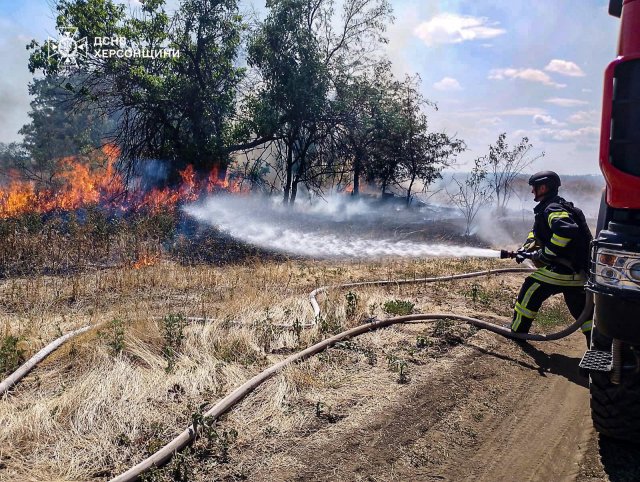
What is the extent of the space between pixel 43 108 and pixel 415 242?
3149cm

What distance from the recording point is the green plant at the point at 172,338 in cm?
451

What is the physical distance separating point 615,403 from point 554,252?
1.79 meters

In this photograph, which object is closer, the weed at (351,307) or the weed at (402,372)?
the weed at (402,372)

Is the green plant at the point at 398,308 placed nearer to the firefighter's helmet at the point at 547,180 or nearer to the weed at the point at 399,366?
the weed at the point at 399,366

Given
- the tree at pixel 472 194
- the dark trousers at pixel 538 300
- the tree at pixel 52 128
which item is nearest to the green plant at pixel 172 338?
the dark trousers at pixel 538 300

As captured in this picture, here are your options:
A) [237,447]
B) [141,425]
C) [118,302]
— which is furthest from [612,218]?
[118,302]

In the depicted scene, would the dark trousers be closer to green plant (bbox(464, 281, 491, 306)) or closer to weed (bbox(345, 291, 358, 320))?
green plant (bbox(464, 281, 491, 306))

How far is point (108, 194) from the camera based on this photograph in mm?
14367

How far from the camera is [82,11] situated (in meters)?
13.2

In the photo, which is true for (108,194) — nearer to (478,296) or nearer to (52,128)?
(478,296)

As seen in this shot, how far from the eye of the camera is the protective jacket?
15.1ft

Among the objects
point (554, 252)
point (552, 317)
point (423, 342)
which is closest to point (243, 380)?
point (423, 342)

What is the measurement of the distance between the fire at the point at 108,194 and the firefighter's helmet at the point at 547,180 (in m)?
10.5

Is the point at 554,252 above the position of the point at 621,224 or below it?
below
